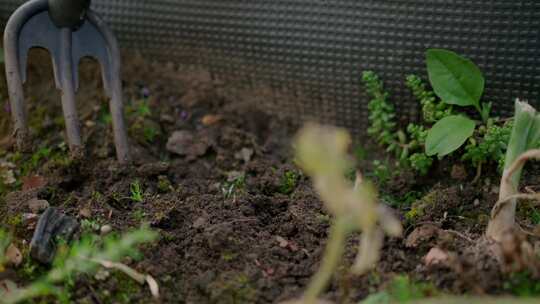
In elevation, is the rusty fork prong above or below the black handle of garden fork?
below

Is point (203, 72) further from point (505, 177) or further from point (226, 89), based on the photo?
point (505, 177)

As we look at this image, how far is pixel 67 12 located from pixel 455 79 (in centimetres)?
111

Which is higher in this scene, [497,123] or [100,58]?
[100,58]

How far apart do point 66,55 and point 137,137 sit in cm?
39

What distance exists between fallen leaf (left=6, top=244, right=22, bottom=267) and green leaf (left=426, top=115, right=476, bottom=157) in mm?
1100

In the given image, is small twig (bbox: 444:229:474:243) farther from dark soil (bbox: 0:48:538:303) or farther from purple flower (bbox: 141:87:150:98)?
purple flower (bbox: 141:87:150:98)

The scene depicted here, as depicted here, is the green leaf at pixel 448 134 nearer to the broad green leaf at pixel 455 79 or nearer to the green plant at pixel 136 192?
the broad green leaf at pixel 455 79

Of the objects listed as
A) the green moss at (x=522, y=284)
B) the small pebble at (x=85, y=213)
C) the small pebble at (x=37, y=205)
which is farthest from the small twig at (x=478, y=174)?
the small pebble at (x=37, y=205)

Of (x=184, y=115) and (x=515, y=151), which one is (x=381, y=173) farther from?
(x=184, y=115)

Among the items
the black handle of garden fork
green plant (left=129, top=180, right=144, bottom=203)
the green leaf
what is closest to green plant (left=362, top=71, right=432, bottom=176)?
the green leaf

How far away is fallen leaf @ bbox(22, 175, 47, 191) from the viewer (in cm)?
189

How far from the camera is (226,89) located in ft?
7.76

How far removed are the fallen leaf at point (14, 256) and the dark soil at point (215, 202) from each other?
3 cm

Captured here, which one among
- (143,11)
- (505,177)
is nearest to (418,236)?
(505,177)
